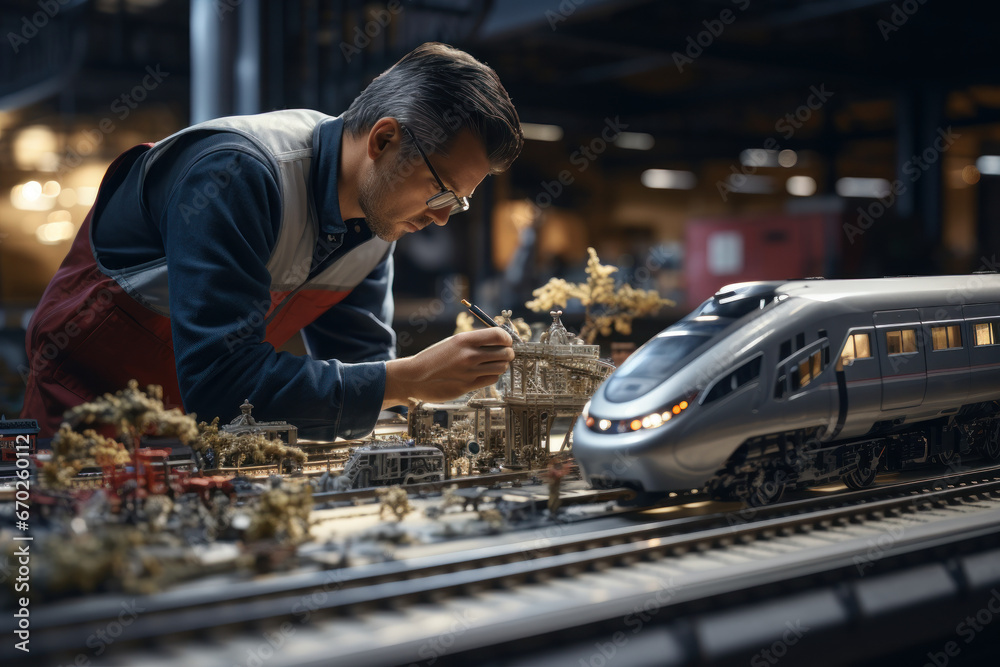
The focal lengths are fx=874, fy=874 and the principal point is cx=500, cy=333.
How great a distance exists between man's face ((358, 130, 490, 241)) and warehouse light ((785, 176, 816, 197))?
22.7 meters

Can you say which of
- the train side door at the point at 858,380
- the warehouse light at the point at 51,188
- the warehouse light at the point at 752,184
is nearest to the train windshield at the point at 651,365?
the train side door at the point at 858,380

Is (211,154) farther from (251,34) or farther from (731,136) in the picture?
(731,136)

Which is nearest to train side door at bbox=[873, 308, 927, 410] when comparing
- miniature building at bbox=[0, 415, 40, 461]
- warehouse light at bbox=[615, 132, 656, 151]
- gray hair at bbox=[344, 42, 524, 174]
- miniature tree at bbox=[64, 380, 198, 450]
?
gray hair at bbox=[344, 42, 524, 174]

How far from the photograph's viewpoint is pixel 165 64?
42.1 ft

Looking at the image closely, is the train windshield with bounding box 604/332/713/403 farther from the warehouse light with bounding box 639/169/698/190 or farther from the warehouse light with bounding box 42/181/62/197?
the warehouse light with bounding box 639/169/698/190

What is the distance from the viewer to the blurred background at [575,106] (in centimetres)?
802

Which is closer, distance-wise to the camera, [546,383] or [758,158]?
[546,383]

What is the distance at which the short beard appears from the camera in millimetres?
2709

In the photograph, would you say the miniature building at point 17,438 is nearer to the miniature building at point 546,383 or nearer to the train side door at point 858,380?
the miniature building at point 546,383

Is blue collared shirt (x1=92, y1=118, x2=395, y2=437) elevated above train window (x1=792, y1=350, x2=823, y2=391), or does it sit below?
above

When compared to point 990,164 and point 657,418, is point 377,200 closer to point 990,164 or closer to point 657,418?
point 657,418

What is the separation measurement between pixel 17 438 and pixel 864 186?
2353cm

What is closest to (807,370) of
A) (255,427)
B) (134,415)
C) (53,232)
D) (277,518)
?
(277,518)

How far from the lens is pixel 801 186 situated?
24250 mm
